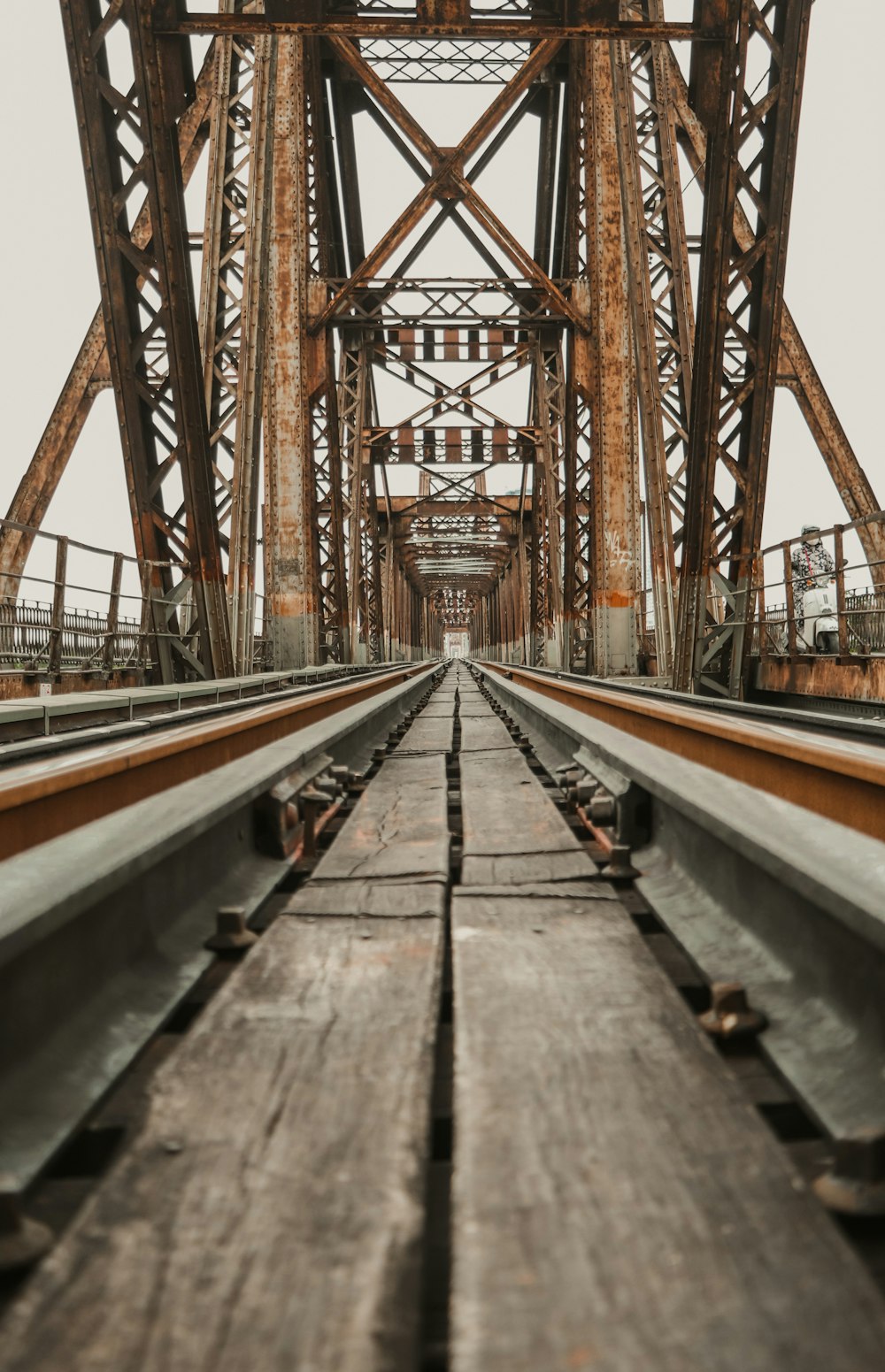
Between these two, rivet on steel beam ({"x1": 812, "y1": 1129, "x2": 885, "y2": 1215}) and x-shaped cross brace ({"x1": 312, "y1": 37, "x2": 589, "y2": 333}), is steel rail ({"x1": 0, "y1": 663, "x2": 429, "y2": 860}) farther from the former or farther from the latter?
x-shaped cross brace ({"x1": 312, "y1": 37, "x2": 589, "y2": 333})

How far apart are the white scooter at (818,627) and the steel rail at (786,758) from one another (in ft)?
19.1

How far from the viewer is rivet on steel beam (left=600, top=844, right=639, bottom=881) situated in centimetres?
245

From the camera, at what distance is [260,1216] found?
0.93m

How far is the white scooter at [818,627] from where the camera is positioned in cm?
1055

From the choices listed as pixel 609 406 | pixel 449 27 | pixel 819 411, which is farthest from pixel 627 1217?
pixel 609 406

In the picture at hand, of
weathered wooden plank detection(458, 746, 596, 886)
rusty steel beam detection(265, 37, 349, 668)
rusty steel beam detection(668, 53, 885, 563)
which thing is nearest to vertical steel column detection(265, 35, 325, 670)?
rusty steel beam detection(265, 37, 349, 668)

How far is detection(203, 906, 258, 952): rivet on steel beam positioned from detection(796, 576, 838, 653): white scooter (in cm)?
884

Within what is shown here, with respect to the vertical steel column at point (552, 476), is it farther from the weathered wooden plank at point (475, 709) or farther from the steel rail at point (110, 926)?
the steel rail at point (110, 926)

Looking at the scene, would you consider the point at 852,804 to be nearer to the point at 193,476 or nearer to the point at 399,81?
the point at 193,476

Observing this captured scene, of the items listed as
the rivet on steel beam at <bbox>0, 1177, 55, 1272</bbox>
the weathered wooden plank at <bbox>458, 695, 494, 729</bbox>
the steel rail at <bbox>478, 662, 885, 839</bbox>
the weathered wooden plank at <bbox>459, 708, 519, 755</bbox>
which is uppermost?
the steel rail at <bbox>478, 662, 885, 839</bbox>

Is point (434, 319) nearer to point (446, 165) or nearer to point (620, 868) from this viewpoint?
point (446, 165)

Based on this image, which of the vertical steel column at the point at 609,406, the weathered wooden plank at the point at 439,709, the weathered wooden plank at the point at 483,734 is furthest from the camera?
the vertical steel column at the point at 609,406

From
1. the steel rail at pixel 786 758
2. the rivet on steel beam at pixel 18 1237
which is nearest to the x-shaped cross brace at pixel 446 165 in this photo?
the steel rail at pixel 786 758

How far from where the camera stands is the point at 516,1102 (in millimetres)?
1174
